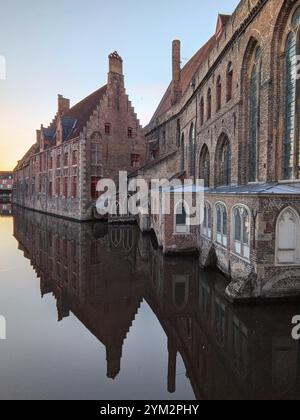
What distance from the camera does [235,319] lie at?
6691 mm

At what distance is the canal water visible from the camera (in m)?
4.44

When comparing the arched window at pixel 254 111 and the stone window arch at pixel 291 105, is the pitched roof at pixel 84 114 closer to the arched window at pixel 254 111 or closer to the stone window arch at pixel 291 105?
the arched window at pixel 254 111

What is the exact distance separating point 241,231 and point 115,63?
25.2 meters

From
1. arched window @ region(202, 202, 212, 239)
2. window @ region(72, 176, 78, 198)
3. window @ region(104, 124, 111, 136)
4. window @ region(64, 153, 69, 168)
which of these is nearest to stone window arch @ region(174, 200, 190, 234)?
arched window @ region(202, 202, 212, 239)

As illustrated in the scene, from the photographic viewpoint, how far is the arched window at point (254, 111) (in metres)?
11.7

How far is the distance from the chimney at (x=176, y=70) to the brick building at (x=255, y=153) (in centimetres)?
1006

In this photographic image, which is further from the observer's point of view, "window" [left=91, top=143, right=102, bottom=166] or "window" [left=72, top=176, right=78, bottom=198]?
"window" [left=72, top=176, right=78, bottom=198]

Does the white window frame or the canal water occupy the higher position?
the white window frame

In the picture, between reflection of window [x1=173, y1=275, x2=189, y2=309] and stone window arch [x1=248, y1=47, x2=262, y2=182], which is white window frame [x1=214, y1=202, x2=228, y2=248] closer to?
reflection of window [x1=173, y1=275, x2=189, y2=309]

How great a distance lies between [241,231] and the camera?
8.71 m

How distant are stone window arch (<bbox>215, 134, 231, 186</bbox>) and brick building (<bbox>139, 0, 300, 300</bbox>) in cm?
5

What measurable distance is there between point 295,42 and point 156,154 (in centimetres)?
2331

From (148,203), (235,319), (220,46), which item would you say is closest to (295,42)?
(220,46)

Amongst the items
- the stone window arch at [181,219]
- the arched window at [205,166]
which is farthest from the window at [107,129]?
the stone window arch at [181,219]
